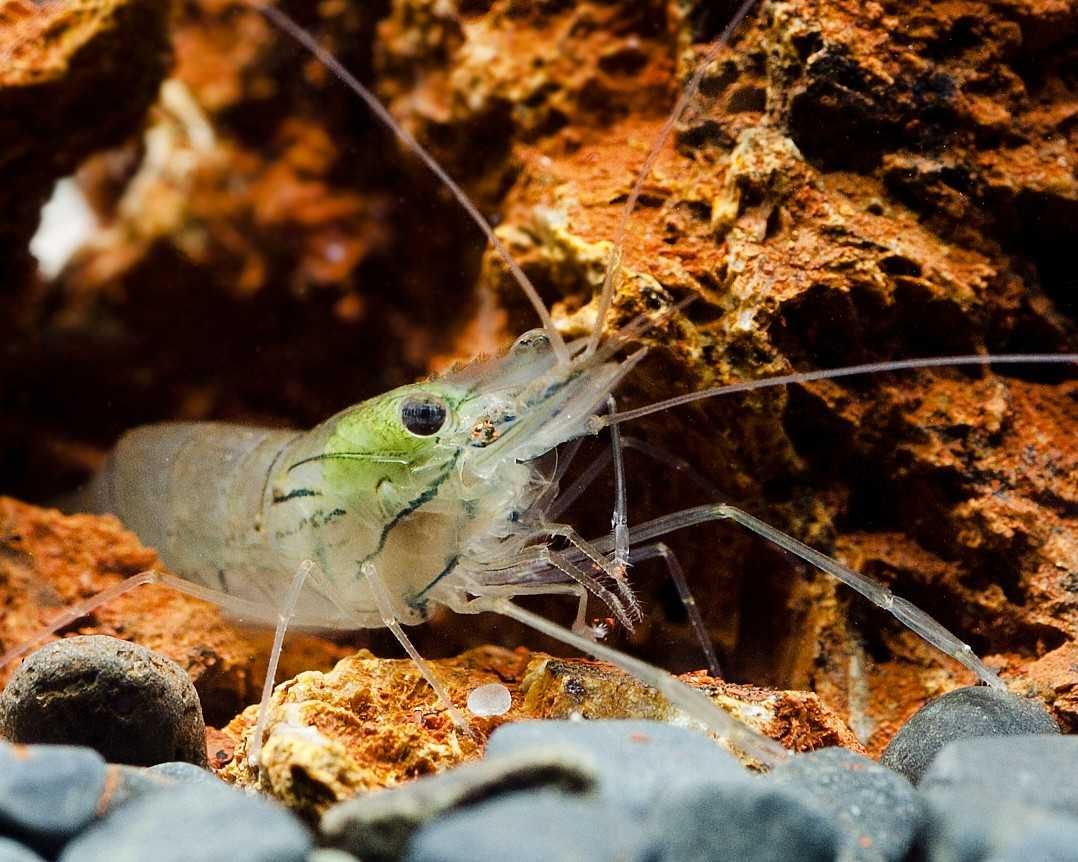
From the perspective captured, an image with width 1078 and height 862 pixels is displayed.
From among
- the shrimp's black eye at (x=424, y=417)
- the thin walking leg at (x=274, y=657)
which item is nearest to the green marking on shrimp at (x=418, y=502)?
the shrimp's black eye at (x=424, y=417)

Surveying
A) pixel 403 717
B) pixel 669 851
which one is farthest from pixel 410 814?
pixel 403 717

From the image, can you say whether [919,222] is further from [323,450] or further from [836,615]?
[323,450]

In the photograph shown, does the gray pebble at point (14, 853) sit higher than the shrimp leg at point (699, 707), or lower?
higher

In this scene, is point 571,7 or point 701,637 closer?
point 701,637

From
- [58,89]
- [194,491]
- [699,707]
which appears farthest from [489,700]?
[58,89]

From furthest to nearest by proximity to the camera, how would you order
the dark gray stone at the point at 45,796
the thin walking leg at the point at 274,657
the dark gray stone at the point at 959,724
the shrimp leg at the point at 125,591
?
the shrimp leg at the point at 125,591
the thin walking leg at the point at 274,657
the dark gray stone at the point at 959,724
the dark gray stone at the point at 45,796

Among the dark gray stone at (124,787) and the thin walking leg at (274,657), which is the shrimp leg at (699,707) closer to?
the thin walking leg at (274,657)
